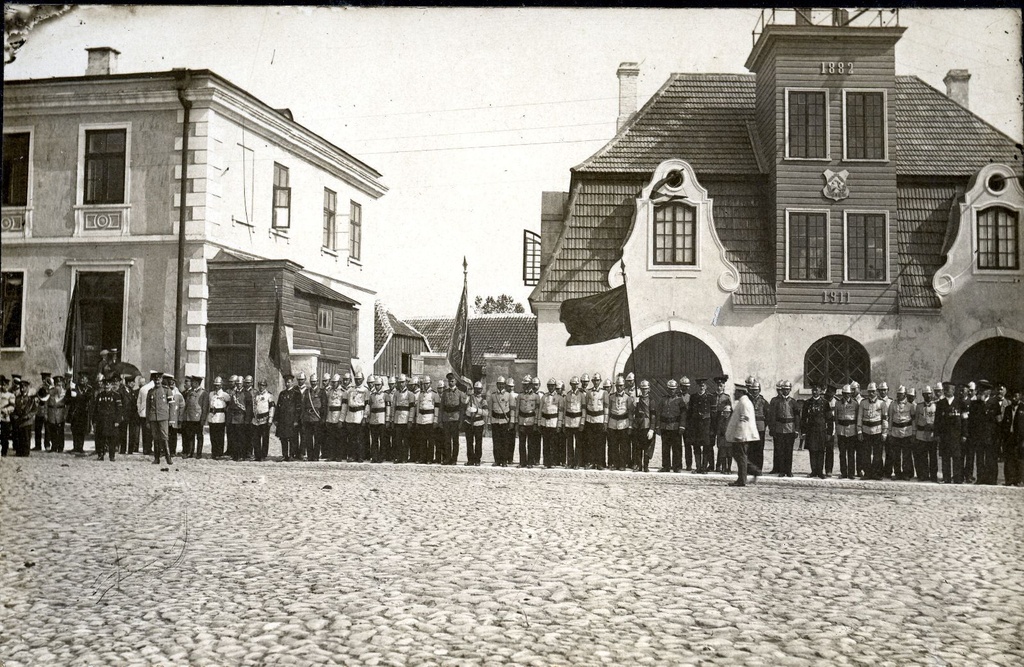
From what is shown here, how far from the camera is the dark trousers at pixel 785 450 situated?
9.36 meters

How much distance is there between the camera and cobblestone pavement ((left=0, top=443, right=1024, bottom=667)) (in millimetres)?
4109

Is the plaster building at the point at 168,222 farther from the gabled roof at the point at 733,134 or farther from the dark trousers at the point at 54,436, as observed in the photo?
the gabled roof at the point at 733,134

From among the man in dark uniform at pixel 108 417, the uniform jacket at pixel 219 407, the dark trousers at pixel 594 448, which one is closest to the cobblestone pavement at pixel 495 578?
the man in dark uniform at pixel 108 417

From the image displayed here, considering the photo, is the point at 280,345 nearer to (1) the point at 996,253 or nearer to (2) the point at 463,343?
(2) the point at 463,343

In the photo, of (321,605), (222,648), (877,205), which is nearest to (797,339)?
(877,205)

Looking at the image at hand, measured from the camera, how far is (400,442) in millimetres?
11281

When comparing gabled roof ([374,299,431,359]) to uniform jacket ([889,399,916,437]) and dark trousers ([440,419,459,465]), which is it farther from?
uniform jacket ([889,399,916,437])

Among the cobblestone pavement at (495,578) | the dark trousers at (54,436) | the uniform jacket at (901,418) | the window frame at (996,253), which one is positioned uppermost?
the window frame at (996,253)

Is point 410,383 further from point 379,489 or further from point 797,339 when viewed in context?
point 797,339

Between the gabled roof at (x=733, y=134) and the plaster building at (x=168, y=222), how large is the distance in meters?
2.22

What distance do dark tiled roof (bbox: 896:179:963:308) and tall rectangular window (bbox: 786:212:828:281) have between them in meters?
0.65

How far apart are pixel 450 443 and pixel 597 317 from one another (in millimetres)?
3993

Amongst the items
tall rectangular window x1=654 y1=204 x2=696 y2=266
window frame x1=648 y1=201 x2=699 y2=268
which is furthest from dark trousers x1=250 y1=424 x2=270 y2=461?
tall rectangular window x1=654 y1=204 x2=696 y2=266

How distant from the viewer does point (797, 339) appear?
24.9 feet
